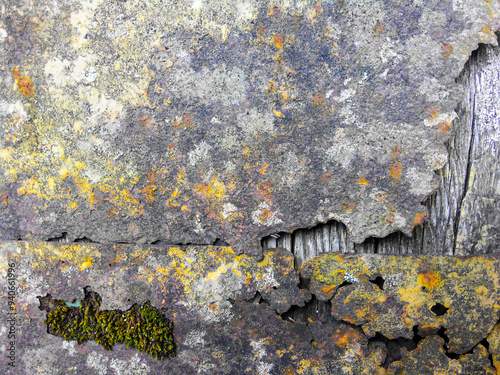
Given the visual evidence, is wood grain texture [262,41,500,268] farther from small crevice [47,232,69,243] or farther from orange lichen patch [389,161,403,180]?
small crevice [47,232,69,243]

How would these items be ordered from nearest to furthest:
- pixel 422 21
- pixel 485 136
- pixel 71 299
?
pixel 422 21
pixel 485 136
pixel 71 299

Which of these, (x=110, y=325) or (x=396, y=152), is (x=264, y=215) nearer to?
(x=396, y=152)

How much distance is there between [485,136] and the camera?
1434 mm

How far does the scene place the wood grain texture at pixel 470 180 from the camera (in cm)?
142

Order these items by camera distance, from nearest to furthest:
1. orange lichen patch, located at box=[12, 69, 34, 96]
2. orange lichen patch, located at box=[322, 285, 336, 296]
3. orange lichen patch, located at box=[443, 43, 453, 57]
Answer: orange lichen patch, located at box=[443, 43, 453, 57]
orange lichen patch, located at box=[322, 285, 336, 296]
orange lichen patch, located at box=[12, 69, 34, 96]

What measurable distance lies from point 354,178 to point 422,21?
690mm

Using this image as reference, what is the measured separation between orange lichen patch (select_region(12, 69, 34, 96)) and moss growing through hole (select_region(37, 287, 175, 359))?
97cm

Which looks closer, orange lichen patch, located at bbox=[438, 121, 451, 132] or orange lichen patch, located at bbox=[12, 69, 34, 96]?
orange lichen patch, located at bbox=[438, 121, 451, 132]

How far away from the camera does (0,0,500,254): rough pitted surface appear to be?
4.41 ft

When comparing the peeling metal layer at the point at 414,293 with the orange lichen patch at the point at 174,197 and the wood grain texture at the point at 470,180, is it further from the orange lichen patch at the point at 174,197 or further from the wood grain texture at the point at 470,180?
the orange lichen patch at the point at 174,197

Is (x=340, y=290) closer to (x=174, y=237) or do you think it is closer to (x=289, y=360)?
(x=289, y=360)

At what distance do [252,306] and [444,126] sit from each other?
3.64ft

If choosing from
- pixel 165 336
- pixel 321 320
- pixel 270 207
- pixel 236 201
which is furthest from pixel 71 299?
pixel 321 320

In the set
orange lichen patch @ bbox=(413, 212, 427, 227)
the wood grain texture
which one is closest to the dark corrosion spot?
the wood grain texture
